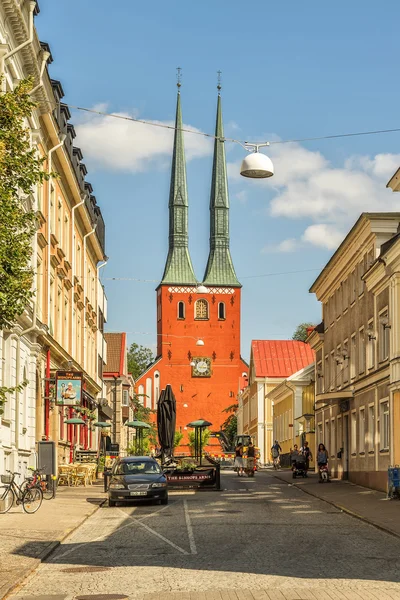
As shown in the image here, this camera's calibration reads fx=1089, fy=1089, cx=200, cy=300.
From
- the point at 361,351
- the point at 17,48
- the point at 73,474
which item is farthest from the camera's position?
the point at 361,351

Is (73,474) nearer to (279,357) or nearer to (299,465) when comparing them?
(299,465)

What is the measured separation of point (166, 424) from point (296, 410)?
35347 millimetres

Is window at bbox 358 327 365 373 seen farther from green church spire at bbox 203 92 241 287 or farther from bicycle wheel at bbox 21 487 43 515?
green church spire at bbox 203 92 241 287

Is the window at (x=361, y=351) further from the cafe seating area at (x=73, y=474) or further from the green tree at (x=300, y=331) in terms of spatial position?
the green tree at (x=300, y=331)

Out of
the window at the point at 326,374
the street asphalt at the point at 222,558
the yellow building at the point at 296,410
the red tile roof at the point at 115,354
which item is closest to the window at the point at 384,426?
the street asphalt at the point at 222,558

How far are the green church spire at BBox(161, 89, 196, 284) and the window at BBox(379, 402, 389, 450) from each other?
96768mm

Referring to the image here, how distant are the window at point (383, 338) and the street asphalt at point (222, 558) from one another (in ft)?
36.2

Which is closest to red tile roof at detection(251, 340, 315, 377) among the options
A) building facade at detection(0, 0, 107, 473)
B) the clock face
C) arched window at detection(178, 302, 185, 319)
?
the clock face

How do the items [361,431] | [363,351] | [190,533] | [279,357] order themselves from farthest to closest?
[279,357], [363,351], [361,431], [190,533]

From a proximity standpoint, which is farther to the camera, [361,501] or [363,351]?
[363,351]

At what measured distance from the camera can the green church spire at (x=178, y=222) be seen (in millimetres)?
134000

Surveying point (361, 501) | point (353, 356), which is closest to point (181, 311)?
point (353, 356)

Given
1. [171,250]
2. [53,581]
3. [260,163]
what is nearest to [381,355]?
[260,163]

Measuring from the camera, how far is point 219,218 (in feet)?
455
